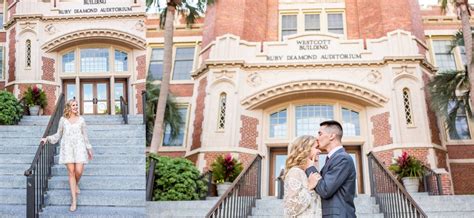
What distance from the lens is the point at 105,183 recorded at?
7.88m

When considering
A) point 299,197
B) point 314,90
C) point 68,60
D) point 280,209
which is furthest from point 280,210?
point 314,90

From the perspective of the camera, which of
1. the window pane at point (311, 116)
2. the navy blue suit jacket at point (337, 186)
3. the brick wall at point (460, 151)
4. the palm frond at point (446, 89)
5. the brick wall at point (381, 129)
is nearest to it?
the navy blue suit jacket at point (337, 186)

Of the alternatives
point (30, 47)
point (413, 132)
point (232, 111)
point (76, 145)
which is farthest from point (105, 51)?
point (413, 132)

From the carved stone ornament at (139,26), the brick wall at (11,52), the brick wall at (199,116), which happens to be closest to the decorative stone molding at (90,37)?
the carved stone ornament at (139,26)

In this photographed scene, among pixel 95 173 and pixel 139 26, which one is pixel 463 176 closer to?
pixel 139 26

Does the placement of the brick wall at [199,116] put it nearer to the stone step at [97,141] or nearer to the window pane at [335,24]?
the window pane at [335,24]

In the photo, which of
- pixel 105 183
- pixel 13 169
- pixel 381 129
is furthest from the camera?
pixel 381 129

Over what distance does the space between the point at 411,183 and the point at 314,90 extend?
4.08 metres

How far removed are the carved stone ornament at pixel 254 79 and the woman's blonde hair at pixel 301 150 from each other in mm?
13215

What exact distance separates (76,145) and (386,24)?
509 inches

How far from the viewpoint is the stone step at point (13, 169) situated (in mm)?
8469

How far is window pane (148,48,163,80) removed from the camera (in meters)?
21.2

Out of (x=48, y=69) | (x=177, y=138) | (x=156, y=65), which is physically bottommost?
(x=177, y=138)

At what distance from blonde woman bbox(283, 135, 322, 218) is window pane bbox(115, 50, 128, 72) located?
8270 millimetres
